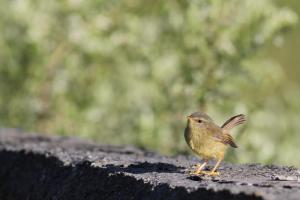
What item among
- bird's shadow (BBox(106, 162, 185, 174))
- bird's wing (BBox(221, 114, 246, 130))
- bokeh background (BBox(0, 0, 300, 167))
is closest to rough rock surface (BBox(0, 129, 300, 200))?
bird's shadow (BBox(106, 162, 185, 174))

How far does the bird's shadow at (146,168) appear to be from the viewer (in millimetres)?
6066

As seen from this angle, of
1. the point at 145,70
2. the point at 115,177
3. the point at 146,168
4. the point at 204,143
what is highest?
the point at 145,70

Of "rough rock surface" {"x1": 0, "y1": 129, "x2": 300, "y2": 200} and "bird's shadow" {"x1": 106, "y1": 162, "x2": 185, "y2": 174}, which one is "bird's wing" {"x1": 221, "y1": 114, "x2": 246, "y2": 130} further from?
"bird's shadow" {"x1": 106, "y1": 162, "x2": 185, "y2": 174}

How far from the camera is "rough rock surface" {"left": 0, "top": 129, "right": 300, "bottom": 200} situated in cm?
492

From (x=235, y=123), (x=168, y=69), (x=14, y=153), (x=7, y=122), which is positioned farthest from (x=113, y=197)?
(x=7, y=122)

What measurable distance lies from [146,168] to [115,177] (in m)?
0.46

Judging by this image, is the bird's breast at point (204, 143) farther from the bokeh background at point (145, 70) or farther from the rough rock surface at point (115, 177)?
the bokeh background at point (145, 70)

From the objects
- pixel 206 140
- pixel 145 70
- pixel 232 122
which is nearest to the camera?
pixel 206 140

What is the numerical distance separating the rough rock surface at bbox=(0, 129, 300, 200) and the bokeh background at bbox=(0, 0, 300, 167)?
3120 mm

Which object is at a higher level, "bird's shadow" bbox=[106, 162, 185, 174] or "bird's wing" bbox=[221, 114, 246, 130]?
"bird's wing" bbox=[221, 114, 246, 130]

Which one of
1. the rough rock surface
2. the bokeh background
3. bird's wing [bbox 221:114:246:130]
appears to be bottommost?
the rough rock surface

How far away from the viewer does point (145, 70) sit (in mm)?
13391

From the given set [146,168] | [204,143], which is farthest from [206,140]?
[146,168]

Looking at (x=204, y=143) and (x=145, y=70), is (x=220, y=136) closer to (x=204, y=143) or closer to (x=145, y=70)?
(x=204, y=143)
